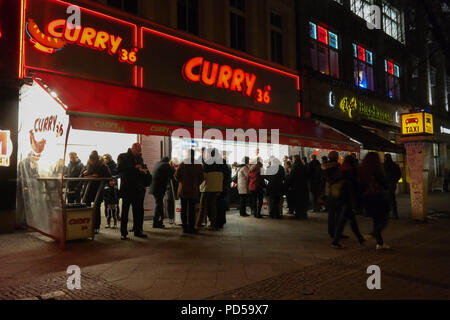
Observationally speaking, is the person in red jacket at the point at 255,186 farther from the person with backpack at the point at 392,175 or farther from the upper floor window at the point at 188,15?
the upper floor window at the point at 188,15

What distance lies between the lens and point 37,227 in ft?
24.0

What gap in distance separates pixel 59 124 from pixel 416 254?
6641 mm

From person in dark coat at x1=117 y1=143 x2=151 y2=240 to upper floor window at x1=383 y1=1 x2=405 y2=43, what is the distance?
19008mm

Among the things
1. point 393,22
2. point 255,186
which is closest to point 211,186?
point 255,186

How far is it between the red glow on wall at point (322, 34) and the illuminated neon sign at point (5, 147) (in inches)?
523

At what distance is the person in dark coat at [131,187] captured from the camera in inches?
282

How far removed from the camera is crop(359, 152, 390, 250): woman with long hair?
596cm

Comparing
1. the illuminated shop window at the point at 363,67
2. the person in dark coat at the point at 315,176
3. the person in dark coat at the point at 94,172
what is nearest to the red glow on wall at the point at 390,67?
the illuminated shop window at the point at 363,67

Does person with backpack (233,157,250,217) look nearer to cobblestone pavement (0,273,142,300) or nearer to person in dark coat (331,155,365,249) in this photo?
person in dark coat (331,155,365,249)

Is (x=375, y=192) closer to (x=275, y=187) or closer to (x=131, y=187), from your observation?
(x=275, y=187)

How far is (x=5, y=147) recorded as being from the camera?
7707mm

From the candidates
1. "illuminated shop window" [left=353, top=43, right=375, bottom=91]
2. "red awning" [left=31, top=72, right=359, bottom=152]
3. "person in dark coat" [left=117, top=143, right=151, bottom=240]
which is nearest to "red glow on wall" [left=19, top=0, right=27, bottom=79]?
"red awning" [left=31, top=72, right=359, bottom=152]

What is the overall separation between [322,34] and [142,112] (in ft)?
37.1
